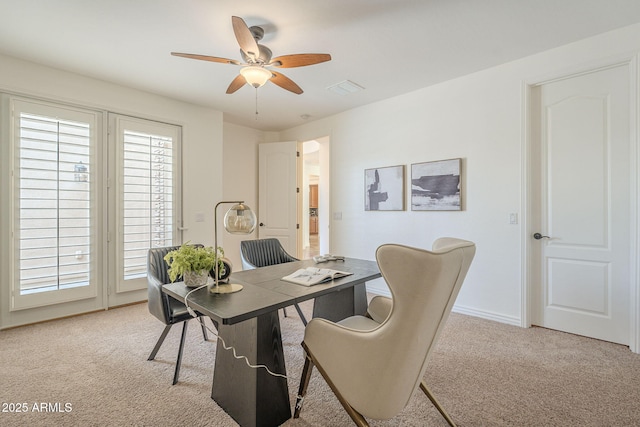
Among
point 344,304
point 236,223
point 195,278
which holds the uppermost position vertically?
point 236,223

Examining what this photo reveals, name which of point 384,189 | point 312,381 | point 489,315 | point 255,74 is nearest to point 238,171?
point 384,189

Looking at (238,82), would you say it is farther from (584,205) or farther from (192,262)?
(584,205)

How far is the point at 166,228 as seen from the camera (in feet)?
12.4

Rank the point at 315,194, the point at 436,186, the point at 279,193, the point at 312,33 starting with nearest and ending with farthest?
the point at 312,33
the point at 436,186
the point at 279,193
the point at 315,194

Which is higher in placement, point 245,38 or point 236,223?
point 245,38

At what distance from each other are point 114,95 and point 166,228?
165cm

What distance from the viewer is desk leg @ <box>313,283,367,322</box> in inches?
86.8

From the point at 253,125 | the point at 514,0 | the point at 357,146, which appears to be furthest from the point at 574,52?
the point at 253,125

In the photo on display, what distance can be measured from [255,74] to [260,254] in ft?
5.60

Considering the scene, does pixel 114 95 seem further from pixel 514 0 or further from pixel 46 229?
pixel 514 0

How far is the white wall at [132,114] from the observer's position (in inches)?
109

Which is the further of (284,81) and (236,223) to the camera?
(284,81)

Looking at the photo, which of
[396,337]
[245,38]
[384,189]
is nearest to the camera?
[396,337]

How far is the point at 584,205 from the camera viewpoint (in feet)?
8.57
